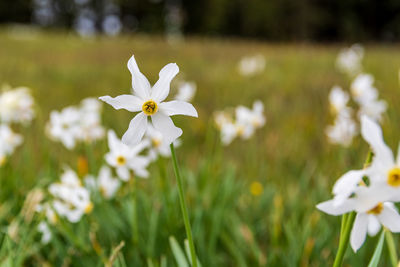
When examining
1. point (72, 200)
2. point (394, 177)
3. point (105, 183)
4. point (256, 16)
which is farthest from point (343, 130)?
point (256, 16)

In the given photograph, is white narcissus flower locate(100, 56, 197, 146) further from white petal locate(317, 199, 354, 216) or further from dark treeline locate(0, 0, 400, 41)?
dark treeline locate(0, 0, 400, 41)

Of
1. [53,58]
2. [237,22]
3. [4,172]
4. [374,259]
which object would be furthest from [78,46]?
[237,22]

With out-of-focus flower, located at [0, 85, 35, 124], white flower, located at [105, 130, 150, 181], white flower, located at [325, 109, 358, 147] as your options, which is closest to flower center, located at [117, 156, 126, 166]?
white flower, located at [105, 130, 150, 181]

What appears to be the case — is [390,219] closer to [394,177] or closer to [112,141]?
[394,177]

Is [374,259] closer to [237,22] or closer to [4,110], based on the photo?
[4,110]

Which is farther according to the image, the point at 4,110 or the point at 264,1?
the point at 264,1

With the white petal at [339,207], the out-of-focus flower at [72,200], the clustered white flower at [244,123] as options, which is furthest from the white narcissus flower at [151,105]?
the clustered white flower at [244,123]

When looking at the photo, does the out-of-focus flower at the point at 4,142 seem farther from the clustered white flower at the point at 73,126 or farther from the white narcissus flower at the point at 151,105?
the white narcissus flower at the point at 151,105
